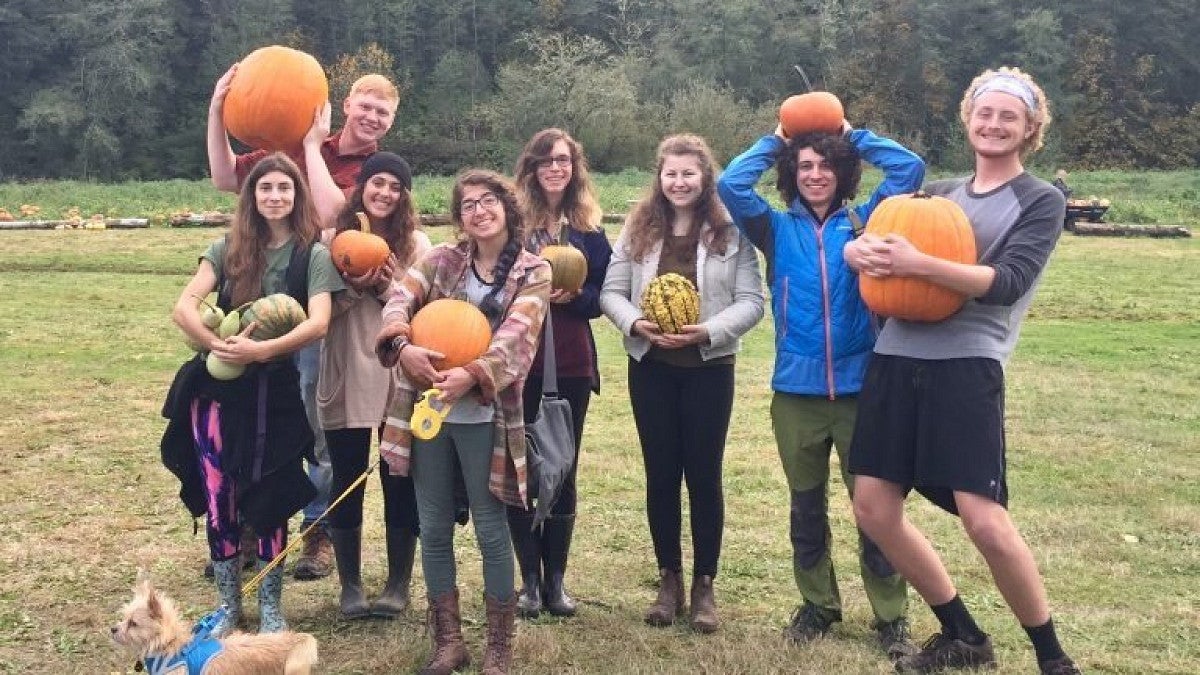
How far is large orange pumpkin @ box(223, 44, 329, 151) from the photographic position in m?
5.24

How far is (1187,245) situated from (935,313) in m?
23.8

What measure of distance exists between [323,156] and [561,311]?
Answer: 152 centimetres

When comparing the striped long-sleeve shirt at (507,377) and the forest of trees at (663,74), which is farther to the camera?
the forest of trees at (663,74)

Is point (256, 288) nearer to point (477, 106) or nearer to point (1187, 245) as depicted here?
point (1187, 245)

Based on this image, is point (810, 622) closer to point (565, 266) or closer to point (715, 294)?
point (715, 294)

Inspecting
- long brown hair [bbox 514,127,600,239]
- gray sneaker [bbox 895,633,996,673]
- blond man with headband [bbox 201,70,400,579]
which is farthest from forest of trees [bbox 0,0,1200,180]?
gray sneaker [bbox 895,633,996,673]

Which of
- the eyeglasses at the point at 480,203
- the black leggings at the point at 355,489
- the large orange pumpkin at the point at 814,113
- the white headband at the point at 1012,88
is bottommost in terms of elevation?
the black leggings at the point at 355,489

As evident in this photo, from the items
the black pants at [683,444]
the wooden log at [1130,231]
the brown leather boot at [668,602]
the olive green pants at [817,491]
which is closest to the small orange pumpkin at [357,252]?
the black pants at [683,444]

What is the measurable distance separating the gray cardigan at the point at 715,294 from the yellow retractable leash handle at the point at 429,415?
3.16 ft

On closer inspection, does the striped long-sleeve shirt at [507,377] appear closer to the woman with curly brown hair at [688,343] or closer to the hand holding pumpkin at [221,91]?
the woman with curly brown hair at [688,343]

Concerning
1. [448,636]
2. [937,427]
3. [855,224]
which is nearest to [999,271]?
[937,427]

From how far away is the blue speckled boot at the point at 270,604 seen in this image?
4738 millimetres

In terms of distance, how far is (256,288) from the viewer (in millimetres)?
4602

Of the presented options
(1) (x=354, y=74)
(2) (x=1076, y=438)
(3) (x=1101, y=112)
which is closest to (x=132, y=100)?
(1) (x=354, y=74)
